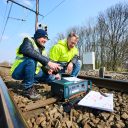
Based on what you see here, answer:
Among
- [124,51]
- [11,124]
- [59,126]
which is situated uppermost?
[124,51]

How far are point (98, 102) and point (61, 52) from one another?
85.6 inches

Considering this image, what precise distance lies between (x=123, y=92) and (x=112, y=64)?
38.1m

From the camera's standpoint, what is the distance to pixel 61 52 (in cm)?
507

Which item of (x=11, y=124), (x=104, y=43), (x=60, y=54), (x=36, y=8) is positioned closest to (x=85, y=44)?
(x=104, y=43)

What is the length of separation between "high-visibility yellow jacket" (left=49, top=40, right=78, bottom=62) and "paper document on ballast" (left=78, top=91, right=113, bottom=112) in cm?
174

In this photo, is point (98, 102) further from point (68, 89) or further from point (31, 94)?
point (31, 94)

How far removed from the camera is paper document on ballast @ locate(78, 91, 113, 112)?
9.41ft

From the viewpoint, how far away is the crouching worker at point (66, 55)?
16.4ft

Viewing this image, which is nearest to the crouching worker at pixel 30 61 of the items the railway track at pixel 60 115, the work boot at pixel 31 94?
the work boot at pixel 31 94

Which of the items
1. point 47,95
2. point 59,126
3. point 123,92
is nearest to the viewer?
point 59,126

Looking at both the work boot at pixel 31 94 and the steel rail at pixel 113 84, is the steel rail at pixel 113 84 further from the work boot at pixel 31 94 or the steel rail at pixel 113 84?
the work boot at pixel 31 94

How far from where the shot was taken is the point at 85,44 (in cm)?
5612

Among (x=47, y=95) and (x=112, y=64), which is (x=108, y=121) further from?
(x=112, y=64)

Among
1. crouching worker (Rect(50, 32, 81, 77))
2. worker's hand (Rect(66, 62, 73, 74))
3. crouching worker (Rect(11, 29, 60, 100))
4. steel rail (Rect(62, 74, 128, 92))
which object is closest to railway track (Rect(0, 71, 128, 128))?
crouching worker (Rect(11, 29, 60, 100))
